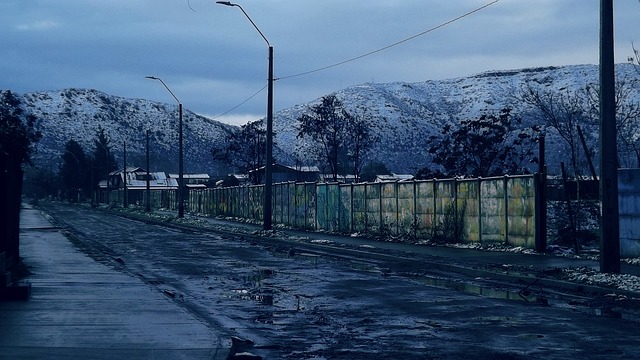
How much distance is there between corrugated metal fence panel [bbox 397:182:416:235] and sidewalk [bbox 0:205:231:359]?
16.7m

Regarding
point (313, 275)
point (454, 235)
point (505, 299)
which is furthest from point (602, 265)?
point (454, 235)

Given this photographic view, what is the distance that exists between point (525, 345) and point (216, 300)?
6.79m

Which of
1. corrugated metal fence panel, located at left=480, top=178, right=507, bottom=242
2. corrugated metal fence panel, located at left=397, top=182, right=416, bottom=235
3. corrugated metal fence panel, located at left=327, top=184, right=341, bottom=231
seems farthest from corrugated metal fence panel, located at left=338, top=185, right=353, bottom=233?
corrugated metal fence panel, located at left=480, top=178, right=507, bottom=242

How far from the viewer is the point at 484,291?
1775 cm

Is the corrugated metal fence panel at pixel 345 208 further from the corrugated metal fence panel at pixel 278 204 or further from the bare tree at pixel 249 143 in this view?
the bare tree at pixel 249 143

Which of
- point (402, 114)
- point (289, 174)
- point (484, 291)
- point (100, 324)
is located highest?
point (402, 114)

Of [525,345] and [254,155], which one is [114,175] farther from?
[525,345]

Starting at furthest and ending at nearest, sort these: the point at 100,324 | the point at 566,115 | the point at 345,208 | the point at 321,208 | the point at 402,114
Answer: the point at 402,114 → the point at 566,115 → the point at 321,208 → the point at 345,208 → the point at 100,324

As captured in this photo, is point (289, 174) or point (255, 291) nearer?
point (255, 291)

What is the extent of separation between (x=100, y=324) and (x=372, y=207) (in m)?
26.7

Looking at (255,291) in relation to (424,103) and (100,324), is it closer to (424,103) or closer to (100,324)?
(100,324)

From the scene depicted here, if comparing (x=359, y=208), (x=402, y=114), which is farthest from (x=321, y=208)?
(x=402, y=114)

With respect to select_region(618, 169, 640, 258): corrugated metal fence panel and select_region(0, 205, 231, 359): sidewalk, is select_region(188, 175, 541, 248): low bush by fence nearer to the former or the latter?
select_region(618, 169, 640, 258): corrugated metal fence panel

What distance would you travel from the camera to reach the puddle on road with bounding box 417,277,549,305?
53.5 ft
